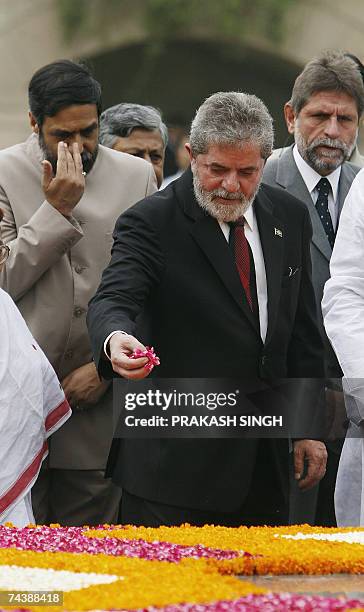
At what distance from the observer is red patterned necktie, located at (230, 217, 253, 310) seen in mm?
4070

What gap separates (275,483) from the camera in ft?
13.5

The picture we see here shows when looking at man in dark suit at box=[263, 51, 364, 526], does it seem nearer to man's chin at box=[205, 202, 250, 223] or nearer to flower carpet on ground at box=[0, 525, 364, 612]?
man's chin at box=[205, 202, 250, 223]

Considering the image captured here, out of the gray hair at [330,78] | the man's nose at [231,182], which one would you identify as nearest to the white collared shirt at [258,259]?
the man's nose at [231,182]

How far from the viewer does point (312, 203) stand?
4941mm

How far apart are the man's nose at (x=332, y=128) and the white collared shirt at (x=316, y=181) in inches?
4.9

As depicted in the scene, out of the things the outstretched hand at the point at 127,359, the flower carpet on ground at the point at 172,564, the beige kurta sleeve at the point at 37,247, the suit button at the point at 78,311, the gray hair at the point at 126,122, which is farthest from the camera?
the gray hair at the point at 126,122

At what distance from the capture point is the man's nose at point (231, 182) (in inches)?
159

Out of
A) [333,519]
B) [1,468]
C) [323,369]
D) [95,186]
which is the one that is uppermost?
[95,186]

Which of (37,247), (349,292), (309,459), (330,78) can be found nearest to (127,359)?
(349,292)

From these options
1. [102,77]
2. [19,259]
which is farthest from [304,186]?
[102,77]

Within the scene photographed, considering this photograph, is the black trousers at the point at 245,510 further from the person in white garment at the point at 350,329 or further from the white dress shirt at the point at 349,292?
the white dress shirt at the point at 349,292

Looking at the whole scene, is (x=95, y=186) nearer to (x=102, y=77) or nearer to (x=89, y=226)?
(x=89, y=226)

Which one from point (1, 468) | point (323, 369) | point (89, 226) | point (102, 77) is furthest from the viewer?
point (102, 77)

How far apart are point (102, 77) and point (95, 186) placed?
8.81 metres
